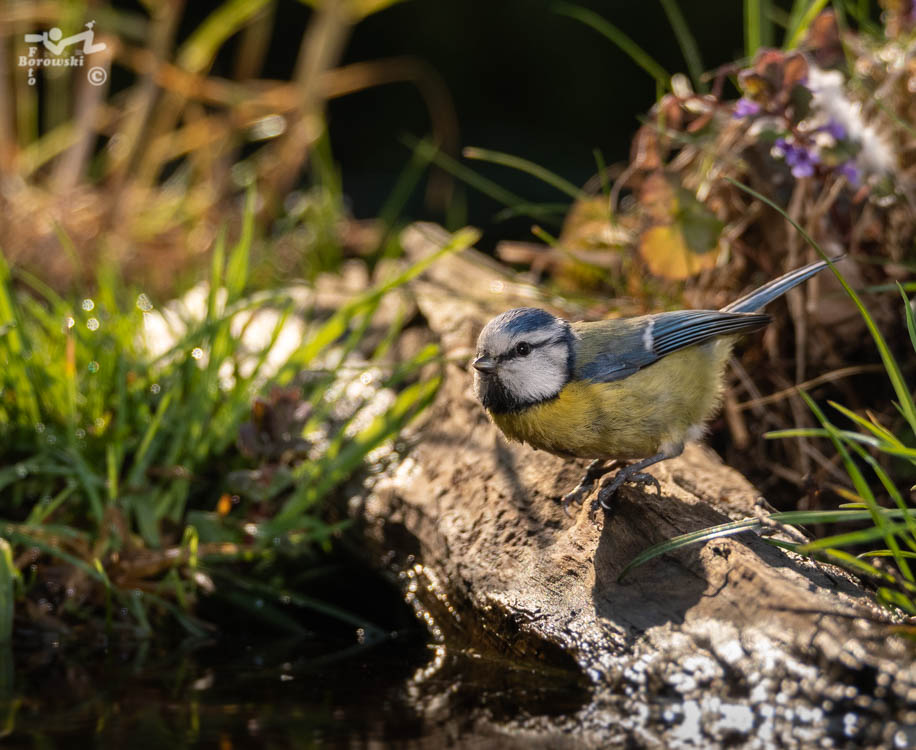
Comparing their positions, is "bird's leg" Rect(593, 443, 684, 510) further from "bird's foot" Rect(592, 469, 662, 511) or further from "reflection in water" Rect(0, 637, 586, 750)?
"reflection in water" Rect(0, 637, 586, 750)

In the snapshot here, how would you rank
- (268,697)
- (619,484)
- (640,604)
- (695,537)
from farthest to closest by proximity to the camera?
(619,484)
(268,697)
(640,604)
(695,537)

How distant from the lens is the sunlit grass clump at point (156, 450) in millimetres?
2633

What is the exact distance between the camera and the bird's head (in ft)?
7.77

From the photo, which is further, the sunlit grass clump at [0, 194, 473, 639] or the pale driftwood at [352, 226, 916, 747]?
the sunlit grass clump at [0, 194, 473, 639]

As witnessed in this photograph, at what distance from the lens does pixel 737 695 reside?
1.74m

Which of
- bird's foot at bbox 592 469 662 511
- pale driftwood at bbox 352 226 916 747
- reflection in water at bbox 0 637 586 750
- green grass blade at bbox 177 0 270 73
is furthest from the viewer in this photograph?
green grass blade at bbox 177 0 270 73

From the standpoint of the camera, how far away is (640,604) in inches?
78.4

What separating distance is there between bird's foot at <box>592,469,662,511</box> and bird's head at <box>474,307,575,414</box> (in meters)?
0.24

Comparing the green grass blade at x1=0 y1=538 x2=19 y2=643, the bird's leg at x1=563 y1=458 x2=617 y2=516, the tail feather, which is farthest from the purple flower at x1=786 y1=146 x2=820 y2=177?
the green grass blade at x1=0 y1=538 x2=19 y2=643

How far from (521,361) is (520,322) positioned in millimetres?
91

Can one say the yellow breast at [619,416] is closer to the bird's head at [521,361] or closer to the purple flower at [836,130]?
the bird's head at [521,361]

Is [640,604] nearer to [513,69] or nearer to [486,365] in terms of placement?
[486,365]

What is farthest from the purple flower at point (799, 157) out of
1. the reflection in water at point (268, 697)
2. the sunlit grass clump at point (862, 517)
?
the reflection in water at point (268, 697)

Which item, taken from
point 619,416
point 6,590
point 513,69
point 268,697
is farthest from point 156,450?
point 513,69
